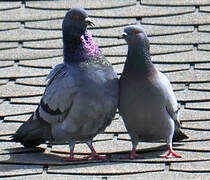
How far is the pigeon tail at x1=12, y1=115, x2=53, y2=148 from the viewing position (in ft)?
22.1

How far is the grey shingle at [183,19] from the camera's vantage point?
7977mm

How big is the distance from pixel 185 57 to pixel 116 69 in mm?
492

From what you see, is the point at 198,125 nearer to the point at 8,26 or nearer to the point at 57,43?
the point at 57,43

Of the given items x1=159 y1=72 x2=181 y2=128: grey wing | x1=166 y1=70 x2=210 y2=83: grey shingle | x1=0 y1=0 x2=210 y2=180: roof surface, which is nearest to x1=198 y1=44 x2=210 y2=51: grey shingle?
x1=0 y1=0 x2=210 y2=180: roof surface

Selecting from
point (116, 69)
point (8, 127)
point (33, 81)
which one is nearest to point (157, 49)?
point (116, 69)

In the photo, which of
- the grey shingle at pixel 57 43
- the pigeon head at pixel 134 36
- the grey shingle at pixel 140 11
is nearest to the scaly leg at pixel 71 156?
the pigeon head at pixel 134 36

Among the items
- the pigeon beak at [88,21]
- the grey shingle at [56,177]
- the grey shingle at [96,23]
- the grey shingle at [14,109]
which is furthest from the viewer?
the grey shingle at [96,23]

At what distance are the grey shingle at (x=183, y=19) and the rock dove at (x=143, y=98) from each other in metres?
1.46

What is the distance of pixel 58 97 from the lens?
666 centimetres

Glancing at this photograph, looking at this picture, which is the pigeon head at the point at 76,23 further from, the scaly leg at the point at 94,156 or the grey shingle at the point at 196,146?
the grey shingle at the point at 196,146

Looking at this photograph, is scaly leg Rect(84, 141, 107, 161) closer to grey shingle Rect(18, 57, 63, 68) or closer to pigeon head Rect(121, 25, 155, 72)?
pigeon head Rect(121, 25, 155, 72)

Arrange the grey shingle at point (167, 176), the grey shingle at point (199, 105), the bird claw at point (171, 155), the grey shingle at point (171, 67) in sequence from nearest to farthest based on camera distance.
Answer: the grey shingle at point (167, 176) < the bird claw at point (171, 155) < the grey shingle at point (199, 105) < the grey shingle at point (171, 67)

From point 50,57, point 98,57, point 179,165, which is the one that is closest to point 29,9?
point 50,57

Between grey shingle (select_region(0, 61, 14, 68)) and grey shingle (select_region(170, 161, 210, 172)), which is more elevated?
grey shingle (select_region(0, 61, 14, 68))
